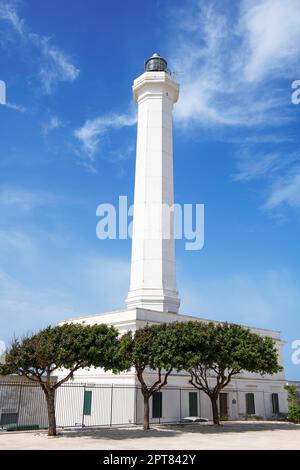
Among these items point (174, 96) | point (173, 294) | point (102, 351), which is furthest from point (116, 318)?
point (174, 96)

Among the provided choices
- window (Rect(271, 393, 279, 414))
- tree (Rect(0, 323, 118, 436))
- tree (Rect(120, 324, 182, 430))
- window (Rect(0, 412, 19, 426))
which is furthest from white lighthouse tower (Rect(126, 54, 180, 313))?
Answer: window (Rect(271, 393, 279, 414))

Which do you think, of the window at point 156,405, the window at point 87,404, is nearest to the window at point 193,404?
the window at point 156,405

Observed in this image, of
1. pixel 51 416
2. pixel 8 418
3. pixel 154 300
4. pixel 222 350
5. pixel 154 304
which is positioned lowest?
pixel 8 418

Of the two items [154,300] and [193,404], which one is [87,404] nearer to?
[193,404]

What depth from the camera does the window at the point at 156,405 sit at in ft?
110

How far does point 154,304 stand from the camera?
3691 cm

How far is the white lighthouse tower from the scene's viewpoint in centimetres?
3784

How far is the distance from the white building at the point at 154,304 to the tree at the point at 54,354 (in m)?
7.98

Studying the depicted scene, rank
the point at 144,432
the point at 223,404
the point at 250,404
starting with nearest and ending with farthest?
1. the point at 144,432
2. the point at 223,404
3. the point at 250,404

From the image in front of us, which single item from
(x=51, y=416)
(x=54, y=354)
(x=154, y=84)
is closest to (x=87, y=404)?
(x=51, y=416)

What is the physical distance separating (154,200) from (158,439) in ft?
71.0

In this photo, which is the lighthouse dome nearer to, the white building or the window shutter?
the white building

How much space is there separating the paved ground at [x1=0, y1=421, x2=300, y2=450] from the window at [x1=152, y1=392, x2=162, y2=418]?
3.57m

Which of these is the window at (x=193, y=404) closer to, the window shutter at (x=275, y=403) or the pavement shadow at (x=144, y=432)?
the pavement shadow at (x=144, y=432)
